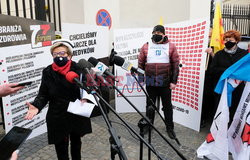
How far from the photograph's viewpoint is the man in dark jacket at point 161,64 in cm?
405

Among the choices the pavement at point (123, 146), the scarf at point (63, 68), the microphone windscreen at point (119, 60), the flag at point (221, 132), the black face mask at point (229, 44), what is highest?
the black face mask at point (229, 44)

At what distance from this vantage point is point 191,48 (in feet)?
14.5

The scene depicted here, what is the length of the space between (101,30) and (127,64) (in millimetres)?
2573

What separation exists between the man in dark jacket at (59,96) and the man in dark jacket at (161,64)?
1588 millimetres

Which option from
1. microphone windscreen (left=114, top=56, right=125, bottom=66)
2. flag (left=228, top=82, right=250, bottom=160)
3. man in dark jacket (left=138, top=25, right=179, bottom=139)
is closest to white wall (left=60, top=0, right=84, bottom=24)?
man in dark jacket (left=138, top=25, right=179, bottom=139)

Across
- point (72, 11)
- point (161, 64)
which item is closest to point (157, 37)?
point (161, 64)

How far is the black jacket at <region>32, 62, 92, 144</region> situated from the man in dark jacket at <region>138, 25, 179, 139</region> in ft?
5.28

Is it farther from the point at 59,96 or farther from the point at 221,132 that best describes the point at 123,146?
the point at 59,96

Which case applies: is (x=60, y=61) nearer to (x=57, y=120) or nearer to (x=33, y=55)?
(x=57, y=120)

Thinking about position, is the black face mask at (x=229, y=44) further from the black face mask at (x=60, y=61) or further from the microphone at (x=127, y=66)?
the black face mask at (x=60, y=61)

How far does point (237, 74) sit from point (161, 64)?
1.22 meters

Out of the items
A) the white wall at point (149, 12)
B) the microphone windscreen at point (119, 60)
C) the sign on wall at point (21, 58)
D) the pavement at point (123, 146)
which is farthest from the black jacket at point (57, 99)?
the white wall at point (149, 12)

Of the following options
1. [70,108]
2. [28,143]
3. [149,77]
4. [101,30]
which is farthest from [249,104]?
Answer: [28,143]

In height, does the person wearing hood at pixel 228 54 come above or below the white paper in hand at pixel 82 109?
above
